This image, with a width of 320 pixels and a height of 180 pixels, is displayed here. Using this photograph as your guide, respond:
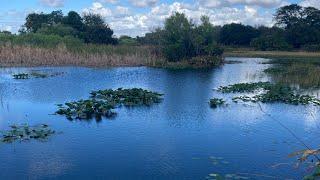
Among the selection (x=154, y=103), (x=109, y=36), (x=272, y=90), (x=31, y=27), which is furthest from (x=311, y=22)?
(x=154, y=103)

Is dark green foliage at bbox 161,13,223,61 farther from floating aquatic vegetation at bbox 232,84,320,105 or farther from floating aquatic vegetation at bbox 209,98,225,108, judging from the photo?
floating aquatic vegetation at bbox 209,98,225,108

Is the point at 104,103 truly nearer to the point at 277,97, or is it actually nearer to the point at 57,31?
the point at 277,97

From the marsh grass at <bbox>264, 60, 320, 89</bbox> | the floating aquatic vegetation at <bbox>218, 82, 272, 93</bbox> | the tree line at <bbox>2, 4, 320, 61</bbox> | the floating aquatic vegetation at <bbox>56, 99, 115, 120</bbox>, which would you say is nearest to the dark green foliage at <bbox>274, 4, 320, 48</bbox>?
the tree line at <bbox>2, 4, 320, 61</bbox>

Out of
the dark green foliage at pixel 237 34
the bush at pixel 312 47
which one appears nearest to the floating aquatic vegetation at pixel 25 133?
the bush at pixel 312 47

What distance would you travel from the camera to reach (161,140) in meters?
11.7

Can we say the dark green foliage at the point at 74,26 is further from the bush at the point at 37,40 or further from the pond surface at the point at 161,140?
the pond surface at the point at 161,140

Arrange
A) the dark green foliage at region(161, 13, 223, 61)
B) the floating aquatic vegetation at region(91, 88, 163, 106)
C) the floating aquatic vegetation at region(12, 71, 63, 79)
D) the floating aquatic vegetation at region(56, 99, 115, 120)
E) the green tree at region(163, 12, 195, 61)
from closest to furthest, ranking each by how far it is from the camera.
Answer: the floating aquatic vegetation at region(56, 99, 115, 120)
the floating aquatic vegetation at region(91, 88, 163, 106)
the floating aquatic vegetation at region(12, 71, 63, 79)
the green tree at region(163, 12, 195, 61)
the dark green foliage at region(161, 13, 223, 61)

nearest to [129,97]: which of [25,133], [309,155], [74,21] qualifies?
[25,133]

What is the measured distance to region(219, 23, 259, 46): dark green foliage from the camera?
6350 cm

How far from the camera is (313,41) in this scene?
5703 centimetres

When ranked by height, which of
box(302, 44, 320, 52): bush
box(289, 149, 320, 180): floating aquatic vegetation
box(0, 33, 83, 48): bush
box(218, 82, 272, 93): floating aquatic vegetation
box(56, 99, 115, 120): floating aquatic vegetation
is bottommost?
box(56, 99, 115, 120): floating aquatic vegetation

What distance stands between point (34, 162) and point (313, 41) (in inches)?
2071

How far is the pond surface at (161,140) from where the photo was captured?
30.5ft

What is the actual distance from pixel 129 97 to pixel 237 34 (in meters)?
48.1
